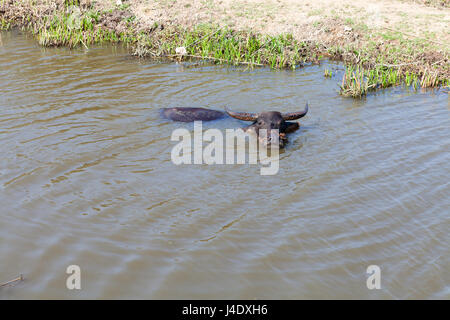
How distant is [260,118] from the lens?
20.2 ft

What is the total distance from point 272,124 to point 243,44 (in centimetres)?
398

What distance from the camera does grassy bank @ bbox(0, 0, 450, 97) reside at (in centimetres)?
824

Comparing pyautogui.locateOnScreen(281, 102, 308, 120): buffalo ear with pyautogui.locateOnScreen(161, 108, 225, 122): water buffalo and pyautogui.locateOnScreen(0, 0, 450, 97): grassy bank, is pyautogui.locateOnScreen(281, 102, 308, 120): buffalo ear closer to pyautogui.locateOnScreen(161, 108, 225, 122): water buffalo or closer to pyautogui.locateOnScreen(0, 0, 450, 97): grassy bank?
pyautogui.locateOnScreen(161, 108, 225, 122): water buffalo

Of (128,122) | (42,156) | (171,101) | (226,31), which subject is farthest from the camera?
(226,31)

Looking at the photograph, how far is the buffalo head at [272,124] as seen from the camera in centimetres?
582

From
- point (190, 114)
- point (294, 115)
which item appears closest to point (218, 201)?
point (294, 115)

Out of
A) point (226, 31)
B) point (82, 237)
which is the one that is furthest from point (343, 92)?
point (82, 237)

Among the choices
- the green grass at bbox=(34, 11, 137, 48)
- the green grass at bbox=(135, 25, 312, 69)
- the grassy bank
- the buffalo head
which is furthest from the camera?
the green grass at bbox=(34, 11, 137, 48)

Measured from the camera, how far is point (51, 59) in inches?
357

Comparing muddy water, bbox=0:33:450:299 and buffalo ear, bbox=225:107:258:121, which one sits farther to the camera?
buffalo ear, bbox=225:107:258:121

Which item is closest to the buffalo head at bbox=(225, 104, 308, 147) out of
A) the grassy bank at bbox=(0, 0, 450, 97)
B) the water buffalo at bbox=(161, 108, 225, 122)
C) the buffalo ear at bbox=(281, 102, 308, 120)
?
the buffalo ear at bbox=(281, 102, 308, 120)

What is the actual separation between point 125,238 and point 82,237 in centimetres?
35

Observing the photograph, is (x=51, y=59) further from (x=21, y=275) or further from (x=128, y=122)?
(x=21, y=275)

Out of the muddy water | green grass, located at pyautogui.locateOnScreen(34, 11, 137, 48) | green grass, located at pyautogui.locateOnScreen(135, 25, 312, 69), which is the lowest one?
the muddy water
